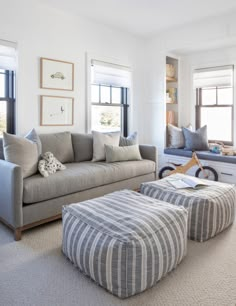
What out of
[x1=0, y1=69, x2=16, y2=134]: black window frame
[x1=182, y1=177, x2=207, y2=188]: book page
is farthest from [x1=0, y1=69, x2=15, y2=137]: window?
[x1=182, y1=177, x2=207, y2=188]: book page

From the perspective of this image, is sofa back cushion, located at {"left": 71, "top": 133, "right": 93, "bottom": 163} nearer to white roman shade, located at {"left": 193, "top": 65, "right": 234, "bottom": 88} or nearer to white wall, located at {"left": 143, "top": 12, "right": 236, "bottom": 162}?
white wall, located at {"left": 143, "top": 12, "right": 236, "bottom": 162}

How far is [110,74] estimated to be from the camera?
4.52 m

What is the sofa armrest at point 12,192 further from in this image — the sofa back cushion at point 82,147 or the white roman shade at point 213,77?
the white roman shade at point 213,77

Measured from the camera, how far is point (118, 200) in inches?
91.4

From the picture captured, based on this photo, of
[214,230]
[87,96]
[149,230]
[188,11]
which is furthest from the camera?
[87,96]

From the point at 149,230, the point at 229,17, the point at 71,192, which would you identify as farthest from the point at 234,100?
the point at 149,230

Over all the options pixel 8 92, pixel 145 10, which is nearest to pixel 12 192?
pixel 8 92

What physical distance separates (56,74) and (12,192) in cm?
199

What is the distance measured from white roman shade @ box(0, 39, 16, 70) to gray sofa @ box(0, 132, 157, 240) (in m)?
0.93

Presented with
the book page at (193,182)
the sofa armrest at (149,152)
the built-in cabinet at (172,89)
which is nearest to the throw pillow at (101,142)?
the sofa armrest at (149,152)

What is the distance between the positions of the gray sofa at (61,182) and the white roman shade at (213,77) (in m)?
1.81

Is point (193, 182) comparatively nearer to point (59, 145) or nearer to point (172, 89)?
point (59, 145)

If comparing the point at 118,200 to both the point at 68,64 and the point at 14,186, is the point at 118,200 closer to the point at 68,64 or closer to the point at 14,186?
the point at 14,186

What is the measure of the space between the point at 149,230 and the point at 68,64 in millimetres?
2907
